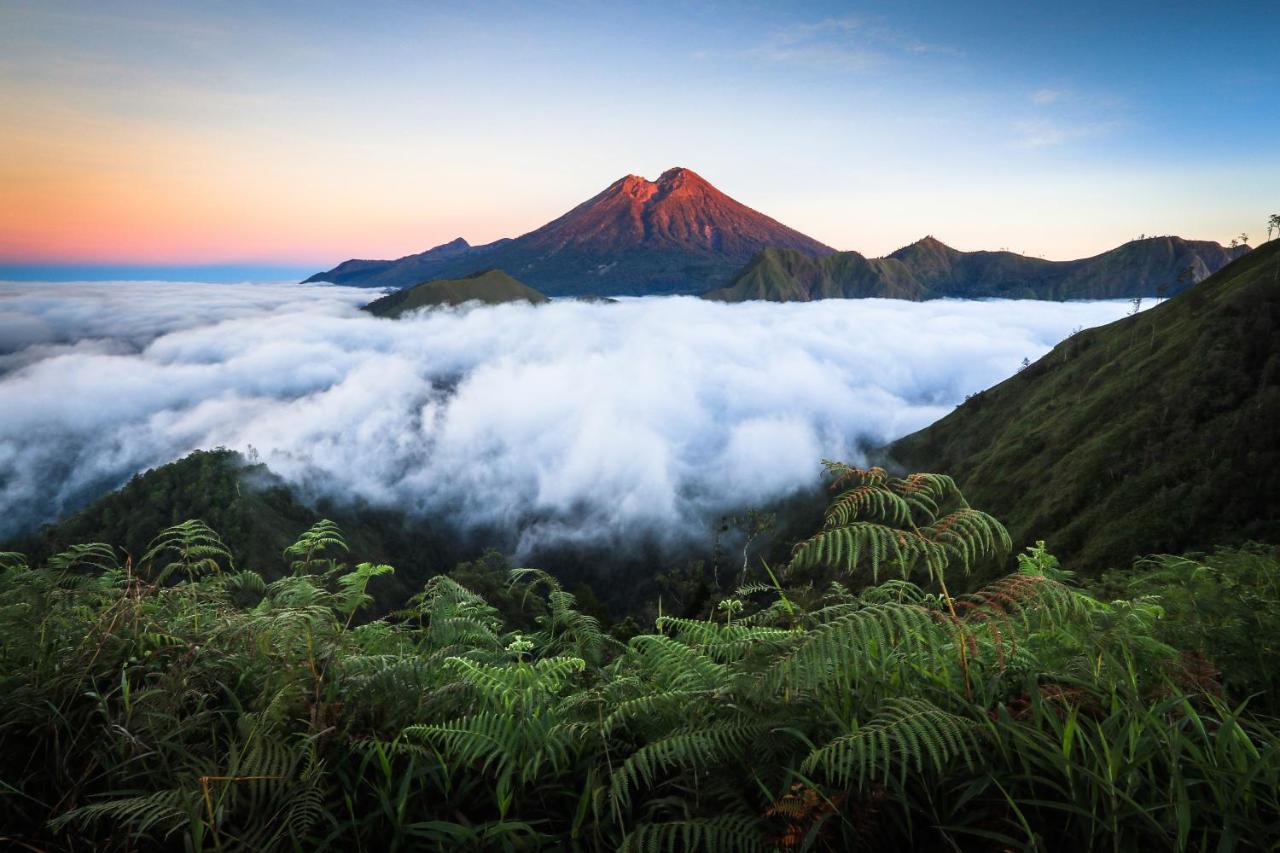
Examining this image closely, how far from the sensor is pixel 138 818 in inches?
102

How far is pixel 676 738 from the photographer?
9.31 ft

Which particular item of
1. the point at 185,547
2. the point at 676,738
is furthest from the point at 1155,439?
the point at 185,547

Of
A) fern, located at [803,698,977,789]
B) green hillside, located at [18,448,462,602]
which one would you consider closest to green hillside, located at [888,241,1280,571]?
fern, located at [803,698,977,789]

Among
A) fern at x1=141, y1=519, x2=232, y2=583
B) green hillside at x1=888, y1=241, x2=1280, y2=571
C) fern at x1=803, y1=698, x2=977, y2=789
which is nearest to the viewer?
fern at x1=803, y1=698, x2=977, y2=789

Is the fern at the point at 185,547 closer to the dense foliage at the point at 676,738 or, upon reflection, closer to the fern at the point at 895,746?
the dense foliage at the point at 676,738

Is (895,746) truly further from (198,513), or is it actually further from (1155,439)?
(198,513)

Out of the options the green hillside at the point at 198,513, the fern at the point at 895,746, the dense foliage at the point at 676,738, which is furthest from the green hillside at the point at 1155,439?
the green hillside at the point at 198,513

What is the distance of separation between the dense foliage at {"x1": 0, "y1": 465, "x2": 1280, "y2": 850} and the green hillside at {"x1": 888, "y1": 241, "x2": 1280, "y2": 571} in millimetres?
80972

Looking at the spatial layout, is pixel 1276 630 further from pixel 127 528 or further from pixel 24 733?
pixel 127 528

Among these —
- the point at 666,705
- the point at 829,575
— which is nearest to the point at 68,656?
the point at 666,705

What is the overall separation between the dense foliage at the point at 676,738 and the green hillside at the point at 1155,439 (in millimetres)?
80972

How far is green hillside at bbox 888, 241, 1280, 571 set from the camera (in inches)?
2746

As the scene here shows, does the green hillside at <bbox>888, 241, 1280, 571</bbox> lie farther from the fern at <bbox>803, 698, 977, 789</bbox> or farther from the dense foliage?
the fern at <bbox>803, 698, 977, 789</bbox>

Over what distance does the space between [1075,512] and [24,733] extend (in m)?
101
